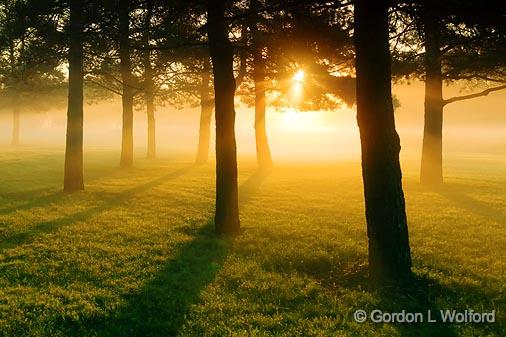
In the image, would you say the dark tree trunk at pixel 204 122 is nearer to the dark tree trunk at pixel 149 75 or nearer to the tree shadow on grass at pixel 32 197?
the dark tree trunk at pixel 149 75

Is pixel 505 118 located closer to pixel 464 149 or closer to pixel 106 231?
pixel 464 149

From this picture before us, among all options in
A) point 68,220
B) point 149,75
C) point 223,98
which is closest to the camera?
point 223,98

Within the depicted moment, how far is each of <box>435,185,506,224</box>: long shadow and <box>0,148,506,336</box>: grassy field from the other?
→ 0.07m

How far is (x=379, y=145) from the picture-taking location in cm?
671

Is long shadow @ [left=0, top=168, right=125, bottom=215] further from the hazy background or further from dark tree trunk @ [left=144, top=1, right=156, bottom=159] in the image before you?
the hazy background

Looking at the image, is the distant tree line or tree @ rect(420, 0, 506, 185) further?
tree @ rect(420, 0, 506, 185)

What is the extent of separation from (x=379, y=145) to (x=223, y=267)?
3.33m

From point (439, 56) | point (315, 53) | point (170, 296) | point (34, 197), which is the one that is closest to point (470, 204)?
point (439, 56)

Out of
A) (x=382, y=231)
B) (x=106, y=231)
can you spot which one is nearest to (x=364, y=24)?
(x=382, y=231)

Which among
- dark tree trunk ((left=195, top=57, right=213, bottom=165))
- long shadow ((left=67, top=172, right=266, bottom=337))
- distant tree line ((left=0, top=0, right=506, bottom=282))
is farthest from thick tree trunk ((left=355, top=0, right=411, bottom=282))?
dark tree trunk ((left=195, top=57, right=213, bottom=165))

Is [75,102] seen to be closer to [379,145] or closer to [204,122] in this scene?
[379,145]

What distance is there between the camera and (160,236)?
9375 mm

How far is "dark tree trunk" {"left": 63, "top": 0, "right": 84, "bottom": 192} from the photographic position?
45.7 feet

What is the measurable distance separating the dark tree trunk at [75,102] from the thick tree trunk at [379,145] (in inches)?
399
